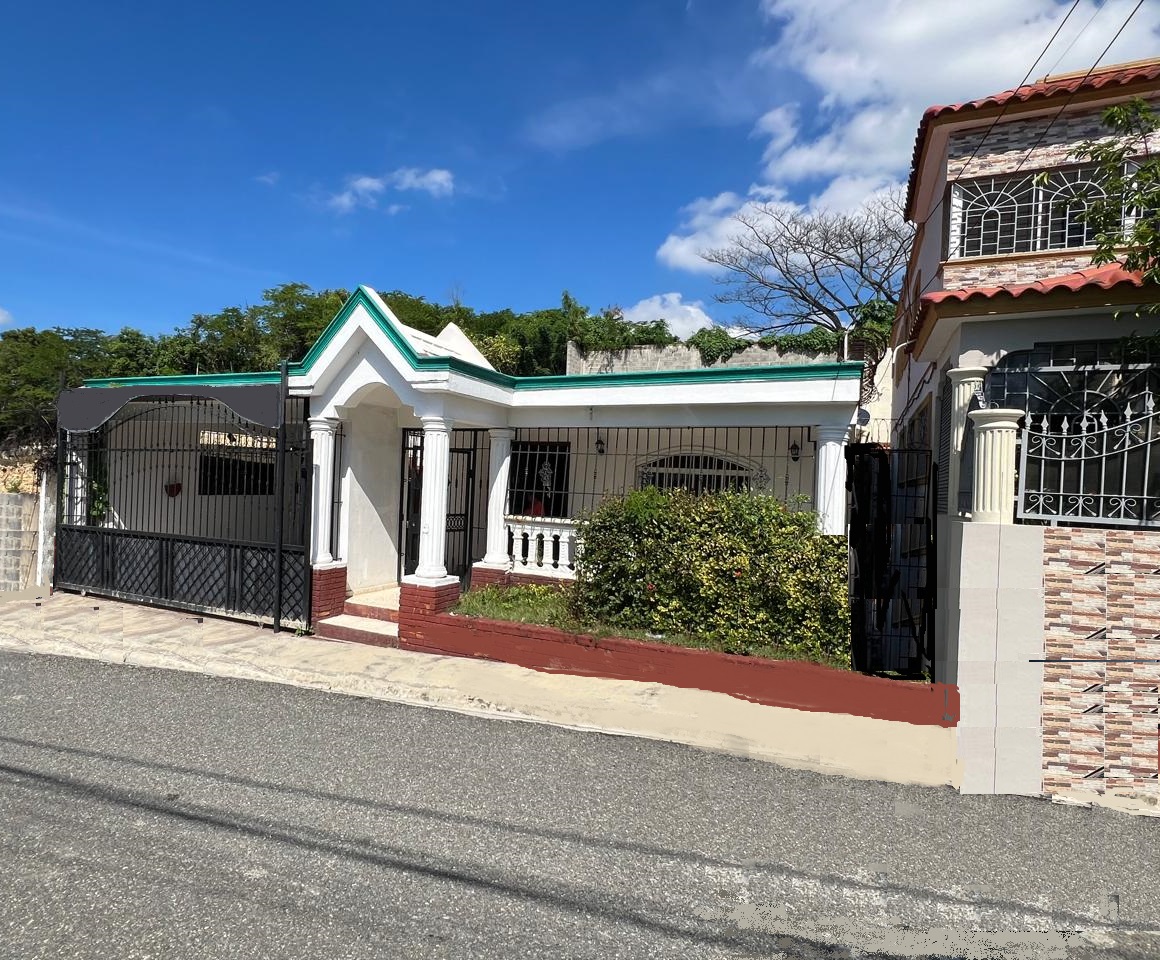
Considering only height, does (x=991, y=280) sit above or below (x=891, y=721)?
above

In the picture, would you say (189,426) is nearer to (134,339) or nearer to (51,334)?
(51,334)

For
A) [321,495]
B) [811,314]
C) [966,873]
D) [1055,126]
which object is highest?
[811,314]

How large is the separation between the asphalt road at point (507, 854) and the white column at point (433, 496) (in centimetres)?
221

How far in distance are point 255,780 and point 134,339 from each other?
18.2 metres

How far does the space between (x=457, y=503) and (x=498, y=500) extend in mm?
961

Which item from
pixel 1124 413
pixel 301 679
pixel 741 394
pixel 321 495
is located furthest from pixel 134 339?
pixel 1124 413

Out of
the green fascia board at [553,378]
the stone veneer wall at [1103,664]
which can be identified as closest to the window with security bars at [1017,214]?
the green fascia board at [553,378]

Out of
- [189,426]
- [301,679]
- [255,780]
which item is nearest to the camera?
[255,780]

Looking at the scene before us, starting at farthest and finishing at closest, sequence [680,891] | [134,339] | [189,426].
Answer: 1. [134,339]
2. [189,426]
3. [680,891]

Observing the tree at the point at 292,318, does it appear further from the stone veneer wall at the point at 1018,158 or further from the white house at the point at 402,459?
the stone veneer wall at the point at 1018,158

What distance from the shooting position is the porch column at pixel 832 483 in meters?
6.25

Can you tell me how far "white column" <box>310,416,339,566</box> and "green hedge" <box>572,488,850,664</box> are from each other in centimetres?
320

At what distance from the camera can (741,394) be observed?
6672 mm

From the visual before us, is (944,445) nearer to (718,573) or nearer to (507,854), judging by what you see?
(718,573)
